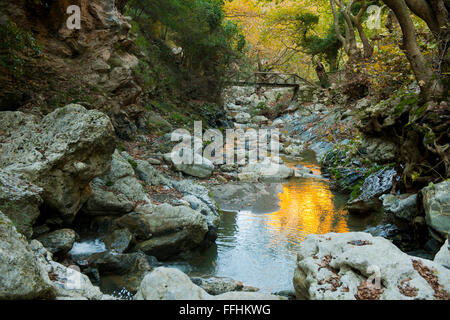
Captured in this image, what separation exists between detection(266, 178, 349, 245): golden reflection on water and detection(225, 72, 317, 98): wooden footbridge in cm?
1009

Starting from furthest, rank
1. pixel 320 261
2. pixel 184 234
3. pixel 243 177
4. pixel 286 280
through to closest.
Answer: pixel 243 177
pixel 184 234
pixel 286 280
pixel 320 261

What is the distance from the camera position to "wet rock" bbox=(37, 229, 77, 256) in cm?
418

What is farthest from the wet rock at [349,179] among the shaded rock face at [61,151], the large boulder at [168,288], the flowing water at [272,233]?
the large boulder at [168,288]

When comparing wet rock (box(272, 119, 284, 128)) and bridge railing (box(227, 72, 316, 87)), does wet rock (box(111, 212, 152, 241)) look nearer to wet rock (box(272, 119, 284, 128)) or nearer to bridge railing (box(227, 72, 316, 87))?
bridge railing (box(227, 72, 316, 87))

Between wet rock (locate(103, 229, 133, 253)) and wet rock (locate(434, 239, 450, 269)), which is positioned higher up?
wet rock (locate(434, 239, 450, 269))

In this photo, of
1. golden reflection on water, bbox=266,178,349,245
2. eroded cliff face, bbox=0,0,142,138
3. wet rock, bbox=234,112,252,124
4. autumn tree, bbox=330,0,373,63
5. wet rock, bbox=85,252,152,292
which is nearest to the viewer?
wet rock, bbox=85,252,152,292

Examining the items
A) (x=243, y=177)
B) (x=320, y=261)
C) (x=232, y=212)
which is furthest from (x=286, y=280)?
(x=243, y=177)

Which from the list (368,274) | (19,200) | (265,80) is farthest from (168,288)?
(265,80)

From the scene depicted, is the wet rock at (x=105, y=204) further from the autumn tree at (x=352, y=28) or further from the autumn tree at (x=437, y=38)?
the autumn tree at (x=352, y=28)

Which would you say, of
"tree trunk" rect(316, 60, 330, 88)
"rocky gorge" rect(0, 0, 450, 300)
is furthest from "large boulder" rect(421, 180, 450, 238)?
"tree trunk" rect(316, 60, 330, 88)

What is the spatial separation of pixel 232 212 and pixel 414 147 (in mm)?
4017

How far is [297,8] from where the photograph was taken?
77.3 ft

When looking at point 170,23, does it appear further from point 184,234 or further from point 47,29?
point 184,234

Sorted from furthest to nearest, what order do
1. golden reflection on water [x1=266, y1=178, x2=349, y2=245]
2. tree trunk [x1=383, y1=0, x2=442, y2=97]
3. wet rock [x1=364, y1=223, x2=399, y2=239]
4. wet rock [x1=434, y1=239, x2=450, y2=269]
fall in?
Result: golden reflection on water [x1=266, y1=178, x2=349, y2=245] → wet rock [x1=364, y1=223, x2=399, y2=239] → tree trunk [x1=383, y1=0, x2=442, y2=97] → wet rock [x1=434, y1=239, x2=450, y2=269]
